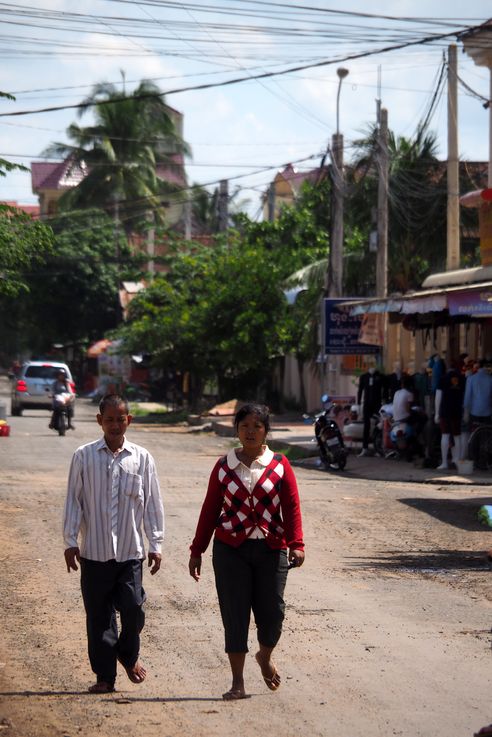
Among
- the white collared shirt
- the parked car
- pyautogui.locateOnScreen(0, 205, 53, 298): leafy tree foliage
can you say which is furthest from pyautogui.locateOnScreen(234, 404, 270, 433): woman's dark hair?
the parked car

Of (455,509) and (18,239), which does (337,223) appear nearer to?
(18,239)

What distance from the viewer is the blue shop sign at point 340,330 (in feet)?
94.9

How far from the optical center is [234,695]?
6641 mm

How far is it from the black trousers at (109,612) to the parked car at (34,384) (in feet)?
113

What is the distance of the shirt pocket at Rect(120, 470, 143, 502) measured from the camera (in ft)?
22.4

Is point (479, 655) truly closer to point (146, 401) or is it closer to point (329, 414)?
point (329, 414)

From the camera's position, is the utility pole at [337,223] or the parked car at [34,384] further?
the parked car at [34,384]

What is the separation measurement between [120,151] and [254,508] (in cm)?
5583

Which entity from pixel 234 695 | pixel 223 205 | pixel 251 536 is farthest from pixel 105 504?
pixel 223 205

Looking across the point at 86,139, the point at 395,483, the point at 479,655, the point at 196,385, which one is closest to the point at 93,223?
the point at 86,139

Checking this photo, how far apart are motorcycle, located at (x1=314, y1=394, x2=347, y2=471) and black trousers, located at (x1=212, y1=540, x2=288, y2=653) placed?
16.7 metres

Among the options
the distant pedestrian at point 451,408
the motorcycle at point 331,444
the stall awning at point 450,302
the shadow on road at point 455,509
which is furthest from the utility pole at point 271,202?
the shadow on road at point 455,509

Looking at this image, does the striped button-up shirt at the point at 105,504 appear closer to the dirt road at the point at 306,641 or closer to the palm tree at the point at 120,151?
the dirt road at the point at 306,641

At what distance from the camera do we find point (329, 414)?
25.3 metres
